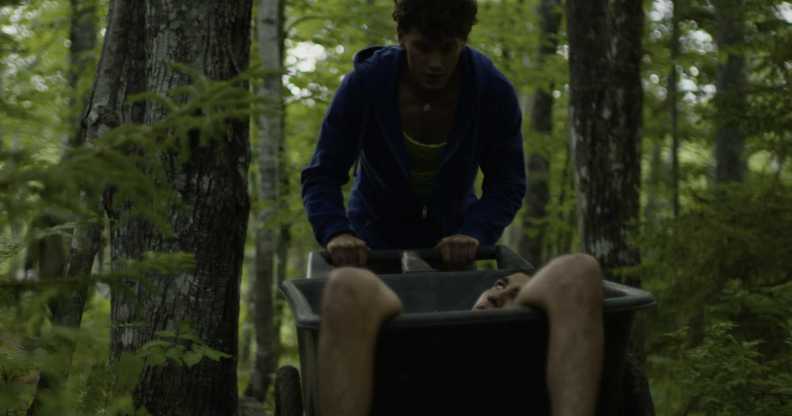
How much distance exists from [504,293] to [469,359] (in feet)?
1.95

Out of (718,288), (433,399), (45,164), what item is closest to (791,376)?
(718,288)

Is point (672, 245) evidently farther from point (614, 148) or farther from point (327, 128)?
point (327, 128)

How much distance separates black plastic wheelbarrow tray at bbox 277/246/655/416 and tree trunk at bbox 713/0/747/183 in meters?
3.60

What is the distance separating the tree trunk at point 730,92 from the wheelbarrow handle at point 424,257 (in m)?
2.91

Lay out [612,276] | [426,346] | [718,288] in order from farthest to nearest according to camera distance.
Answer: [612,276] → [718,288] → [426,346]

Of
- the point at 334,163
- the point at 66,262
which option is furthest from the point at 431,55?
the point at 66,262

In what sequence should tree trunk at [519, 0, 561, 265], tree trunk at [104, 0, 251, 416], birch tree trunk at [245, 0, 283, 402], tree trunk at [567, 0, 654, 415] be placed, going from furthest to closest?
tree trunk at [519, 0, 561, 265], birch tree trunk at [245, 0, 283, 402], tree trunk at [567, 0, 654, 415], tree trunk at [104, 0, 251, 416]

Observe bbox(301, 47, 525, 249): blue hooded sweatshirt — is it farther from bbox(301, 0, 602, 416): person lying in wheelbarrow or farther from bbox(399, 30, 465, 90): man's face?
bbox(399, 30, 465, 90): man's face

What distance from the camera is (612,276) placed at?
5.74 m

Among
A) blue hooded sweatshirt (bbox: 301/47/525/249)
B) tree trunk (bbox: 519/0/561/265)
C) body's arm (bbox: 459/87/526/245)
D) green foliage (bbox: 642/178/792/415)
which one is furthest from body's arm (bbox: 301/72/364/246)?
tree trunk (bbox: 519/0/561/265)

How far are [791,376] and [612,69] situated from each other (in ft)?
9.41

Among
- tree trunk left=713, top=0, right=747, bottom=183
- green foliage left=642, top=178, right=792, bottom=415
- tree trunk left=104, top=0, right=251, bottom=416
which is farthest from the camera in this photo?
tree trunk left=713, top=0, right=747, bottom=183

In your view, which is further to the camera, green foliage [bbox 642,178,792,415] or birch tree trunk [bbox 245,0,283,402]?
birch tree trunk [bbox 245,0,283,402]

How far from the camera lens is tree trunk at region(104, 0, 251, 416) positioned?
11.8ft
